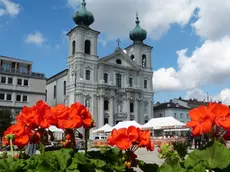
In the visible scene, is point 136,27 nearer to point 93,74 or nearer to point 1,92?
point 93,74

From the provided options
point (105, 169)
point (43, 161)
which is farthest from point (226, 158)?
point (43, 161)

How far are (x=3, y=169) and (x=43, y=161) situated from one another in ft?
0.95

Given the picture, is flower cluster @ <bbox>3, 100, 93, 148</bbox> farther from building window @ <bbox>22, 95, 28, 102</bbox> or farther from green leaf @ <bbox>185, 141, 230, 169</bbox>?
building window @ <bbox>22, 95, 28, 102</bbox>

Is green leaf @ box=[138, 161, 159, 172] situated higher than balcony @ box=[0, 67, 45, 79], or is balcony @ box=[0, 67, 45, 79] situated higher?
balcony @ box=[0, 67, 45, 79]

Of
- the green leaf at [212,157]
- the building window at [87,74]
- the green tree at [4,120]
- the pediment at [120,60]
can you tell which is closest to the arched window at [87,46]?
the pediment at [120,60]

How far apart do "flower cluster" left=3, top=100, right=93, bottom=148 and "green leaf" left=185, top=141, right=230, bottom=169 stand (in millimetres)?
746

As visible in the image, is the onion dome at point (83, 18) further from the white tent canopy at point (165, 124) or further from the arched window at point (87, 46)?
the white tent canopy at point (165, 124)

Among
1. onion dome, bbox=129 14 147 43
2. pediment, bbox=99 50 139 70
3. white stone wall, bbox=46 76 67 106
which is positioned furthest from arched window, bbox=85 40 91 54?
onion dome, bbox=129 14 147 43

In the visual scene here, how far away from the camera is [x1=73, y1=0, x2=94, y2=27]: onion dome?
49.5 m

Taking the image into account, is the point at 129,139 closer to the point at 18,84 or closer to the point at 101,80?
the point at 18,84

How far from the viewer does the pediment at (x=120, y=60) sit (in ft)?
167

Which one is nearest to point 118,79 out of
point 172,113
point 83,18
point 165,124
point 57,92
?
point 57,92

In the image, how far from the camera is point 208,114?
158 cm

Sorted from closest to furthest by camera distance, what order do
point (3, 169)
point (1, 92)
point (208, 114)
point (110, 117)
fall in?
point (208, 114), point (3, 169), point (1, 92), point (110, 117)
